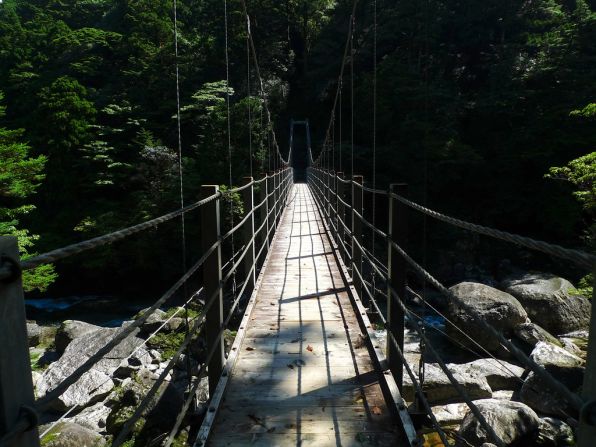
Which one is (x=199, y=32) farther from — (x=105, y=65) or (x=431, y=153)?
(x=431, y=153)

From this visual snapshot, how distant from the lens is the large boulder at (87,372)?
7277 mm

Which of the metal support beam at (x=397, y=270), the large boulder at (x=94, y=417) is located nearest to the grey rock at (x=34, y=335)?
the large boulder at (x=94, y=417)

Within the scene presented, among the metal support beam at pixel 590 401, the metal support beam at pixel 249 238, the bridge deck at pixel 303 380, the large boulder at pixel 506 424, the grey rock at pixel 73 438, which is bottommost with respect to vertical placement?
the grey rock at pixel 73 438

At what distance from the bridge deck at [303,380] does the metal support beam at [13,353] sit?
1.19m

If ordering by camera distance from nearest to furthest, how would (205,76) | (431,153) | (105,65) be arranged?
(431,153) < (205,76) < (105,65)

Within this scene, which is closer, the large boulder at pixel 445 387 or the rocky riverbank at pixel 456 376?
the rocky riverbank at pixel 456 376

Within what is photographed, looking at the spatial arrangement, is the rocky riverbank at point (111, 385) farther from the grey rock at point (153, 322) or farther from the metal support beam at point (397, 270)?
the metal support beam at point (397, 270)

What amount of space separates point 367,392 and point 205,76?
2615 centimetres

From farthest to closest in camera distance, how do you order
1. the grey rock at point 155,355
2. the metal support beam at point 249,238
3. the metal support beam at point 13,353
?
the grey rock at point 155,355 → the metal support beam at point 249,238 → the metal support beam at point 13,353

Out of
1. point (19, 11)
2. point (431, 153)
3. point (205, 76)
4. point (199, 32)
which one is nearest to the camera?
point (431, 153)

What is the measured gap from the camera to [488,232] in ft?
3.23

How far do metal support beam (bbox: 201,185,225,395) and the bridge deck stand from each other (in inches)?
4.7

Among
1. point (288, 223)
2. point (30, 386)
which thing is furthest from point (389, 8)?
point (30, 386)

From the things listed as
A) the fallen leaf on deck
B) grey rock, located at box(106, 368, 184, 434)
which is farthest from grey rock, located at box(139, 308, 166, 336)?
the fallen leaf on deck
